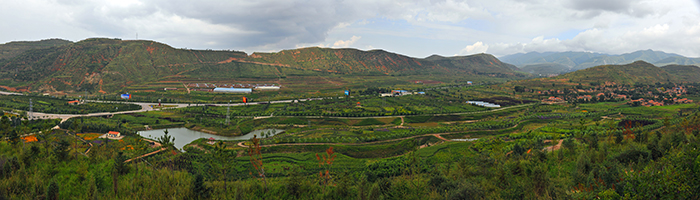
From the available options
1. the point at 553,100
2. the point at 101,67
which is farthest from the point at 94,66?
the point at 553,100

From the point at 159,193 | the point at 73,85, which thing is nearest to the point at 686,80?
the point at 159,193

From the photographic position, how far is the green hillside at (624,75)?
486 feet

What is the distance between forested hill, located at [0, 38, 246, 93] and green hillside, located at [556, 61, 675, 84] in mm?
219276

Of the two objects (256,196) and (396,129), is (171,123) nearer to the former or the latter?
(396,129)

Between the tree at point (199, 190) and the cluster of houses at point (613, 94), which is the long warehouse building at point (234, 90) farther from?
the cluster of houses at point (613, 94)

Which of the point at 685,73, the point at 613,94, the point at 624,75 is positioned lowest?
the point at 613,94

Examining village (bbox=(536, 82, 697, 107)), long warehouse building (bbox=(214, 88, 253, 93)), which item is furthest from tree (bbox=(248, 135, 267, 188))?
village (bbox=(536, 82, 697, 107))

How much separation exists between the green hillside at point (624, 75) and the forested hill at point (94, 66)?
719 ft

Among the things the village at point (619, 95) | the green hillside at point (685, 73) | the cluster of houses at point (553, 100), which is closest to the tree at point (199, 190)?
the village at point (619, 95)

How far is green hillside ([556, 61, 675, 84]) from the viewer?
14825 centimetres

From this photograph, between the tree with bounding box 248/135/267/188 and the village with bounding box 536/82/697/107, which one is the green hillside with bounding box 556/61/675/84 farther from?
the tree with bounding box 248/135/267/188

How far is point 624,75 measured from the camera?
507 feet

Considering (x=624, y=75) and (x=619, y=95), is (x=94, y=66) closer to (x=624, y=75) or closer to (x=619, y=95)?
(x=619, y=95)

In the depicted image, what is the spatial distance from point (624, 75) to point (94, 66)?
26335 cm
